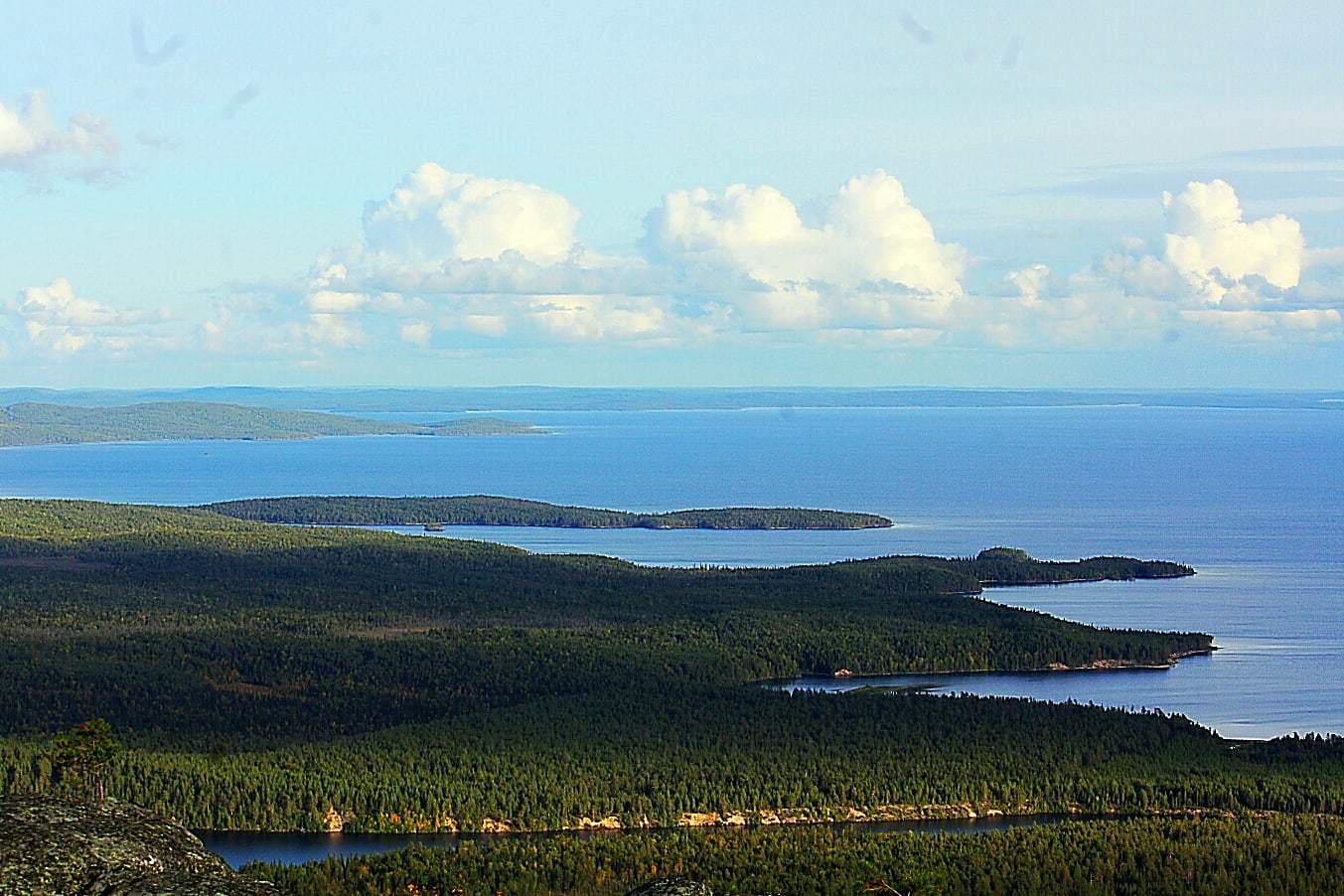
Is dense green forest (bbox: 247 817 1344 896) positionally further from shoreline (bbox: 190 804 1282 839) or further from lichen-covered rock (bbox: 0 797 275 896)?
lichen-covered rock (bbox: 0 797 275 896)

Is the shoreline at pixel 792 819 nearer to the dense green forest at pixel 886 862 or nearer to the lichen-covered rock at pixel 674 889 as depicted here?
the dense green forest at pixel 886 862

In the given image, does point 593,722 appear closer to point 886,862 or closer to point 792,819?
point 792,819

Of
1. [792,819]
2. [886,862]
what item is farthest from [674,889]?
[792,819]

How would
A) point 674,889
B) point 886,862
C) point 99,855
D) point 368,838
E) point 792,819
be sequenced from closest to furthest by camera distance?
1. point 99,855
2. point 674,889
3. point 886,862
4. point 368,838
5. point 792,819

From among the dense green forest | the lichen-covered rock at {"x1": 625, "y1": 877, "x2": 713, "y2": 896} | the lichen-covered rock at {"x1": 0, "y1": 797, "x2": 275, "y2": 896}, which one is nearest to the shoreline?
the dense green forest

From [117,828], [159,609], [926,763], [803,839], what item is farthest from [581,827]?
[159,609]

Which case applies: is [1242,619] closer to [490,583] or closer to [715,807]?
[490,583]

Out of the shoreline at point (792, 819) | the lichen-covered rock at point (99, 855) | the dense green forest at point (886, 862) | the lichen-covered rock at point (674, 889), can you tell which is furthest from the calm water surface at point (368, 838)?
the lichen-covered rock at point (99, 855)
